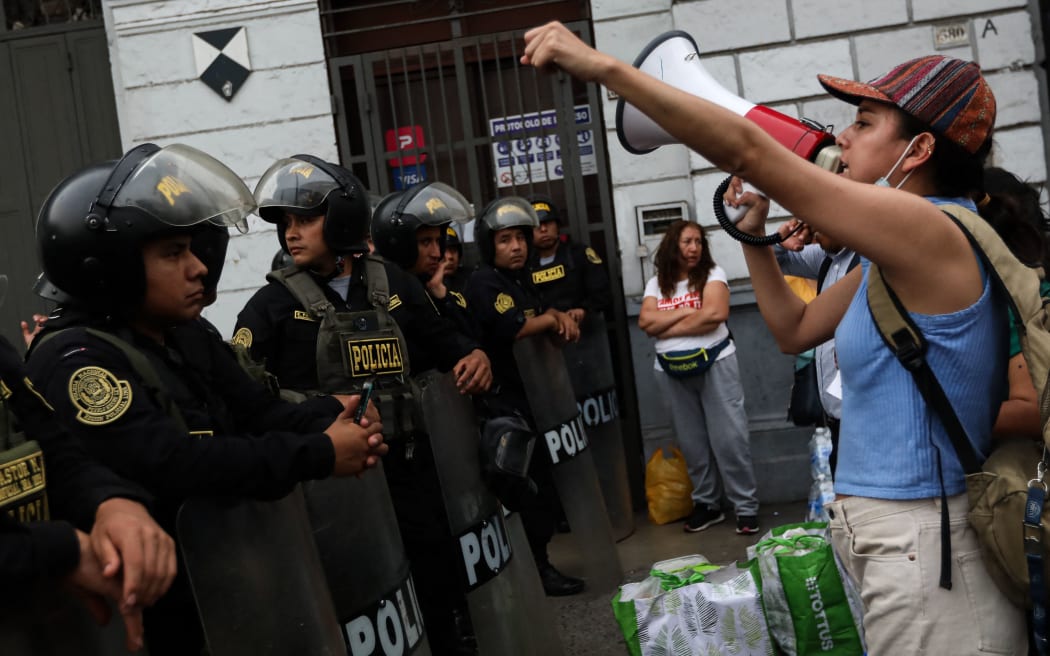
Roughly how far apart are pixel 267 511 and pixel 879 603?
1225 mm

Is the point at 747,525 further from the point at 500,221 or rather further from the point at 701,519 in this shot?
the point at 500,221

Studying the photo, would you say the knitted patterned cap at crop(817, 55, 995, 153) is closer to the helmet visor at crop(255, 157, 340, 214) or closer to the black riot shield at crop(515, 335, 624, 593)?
the helmet visor at crop(255, 157, 340, 214)

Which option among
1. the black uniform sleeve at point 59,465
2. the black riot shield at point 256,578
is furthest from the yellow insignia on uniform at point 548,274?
the black uniform sleeve at point 59,465

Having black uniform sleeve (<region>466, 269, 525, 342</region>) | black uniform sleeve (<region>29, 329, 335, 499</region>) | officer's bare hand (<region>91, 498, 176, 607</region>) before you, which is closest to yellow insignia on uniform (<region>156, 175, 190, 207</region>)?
black uniform sleeve (<region>29, 329, 335, 499</region>)

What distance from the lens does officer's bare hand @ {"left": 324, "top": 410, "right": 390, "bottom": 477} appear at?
2.66 m

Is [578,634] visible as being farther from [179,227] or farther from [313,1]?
[313,1]

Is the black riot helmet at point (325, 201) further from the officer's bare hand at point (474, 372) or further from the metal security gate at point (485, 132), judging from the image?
the metal security gate at point (485, 132)

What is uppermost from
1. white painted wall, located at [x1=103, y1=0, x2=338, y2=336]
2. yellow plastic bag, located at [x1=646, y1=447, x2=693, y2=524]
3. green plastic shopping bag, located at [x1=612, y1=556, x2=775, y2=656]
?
white painted wall, located at [x1=103, y1=0, x2=338, y2=336]

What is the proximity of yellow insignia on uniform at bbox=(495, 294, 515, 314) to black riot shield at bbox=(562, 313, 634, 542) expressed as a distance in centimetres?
79

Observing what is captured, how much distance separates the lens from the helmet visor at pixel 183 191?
2.57 metres

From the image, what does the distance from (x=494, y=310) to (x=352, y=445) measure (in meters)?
3.60

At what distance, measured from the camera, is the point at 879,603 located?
7.21 ft

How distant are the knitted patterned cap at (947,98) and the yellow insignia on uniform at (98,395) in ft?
5.34

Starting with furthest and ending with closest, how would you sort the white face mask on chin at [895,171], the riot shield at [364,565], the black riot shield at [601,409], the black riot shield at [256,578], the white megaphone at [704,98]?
the black riot shield at [601,409], the riot shield at [364,565], the white megaphone at [704,98], the white face mask on chin at [895,171], the black riot shield at [256,578]
